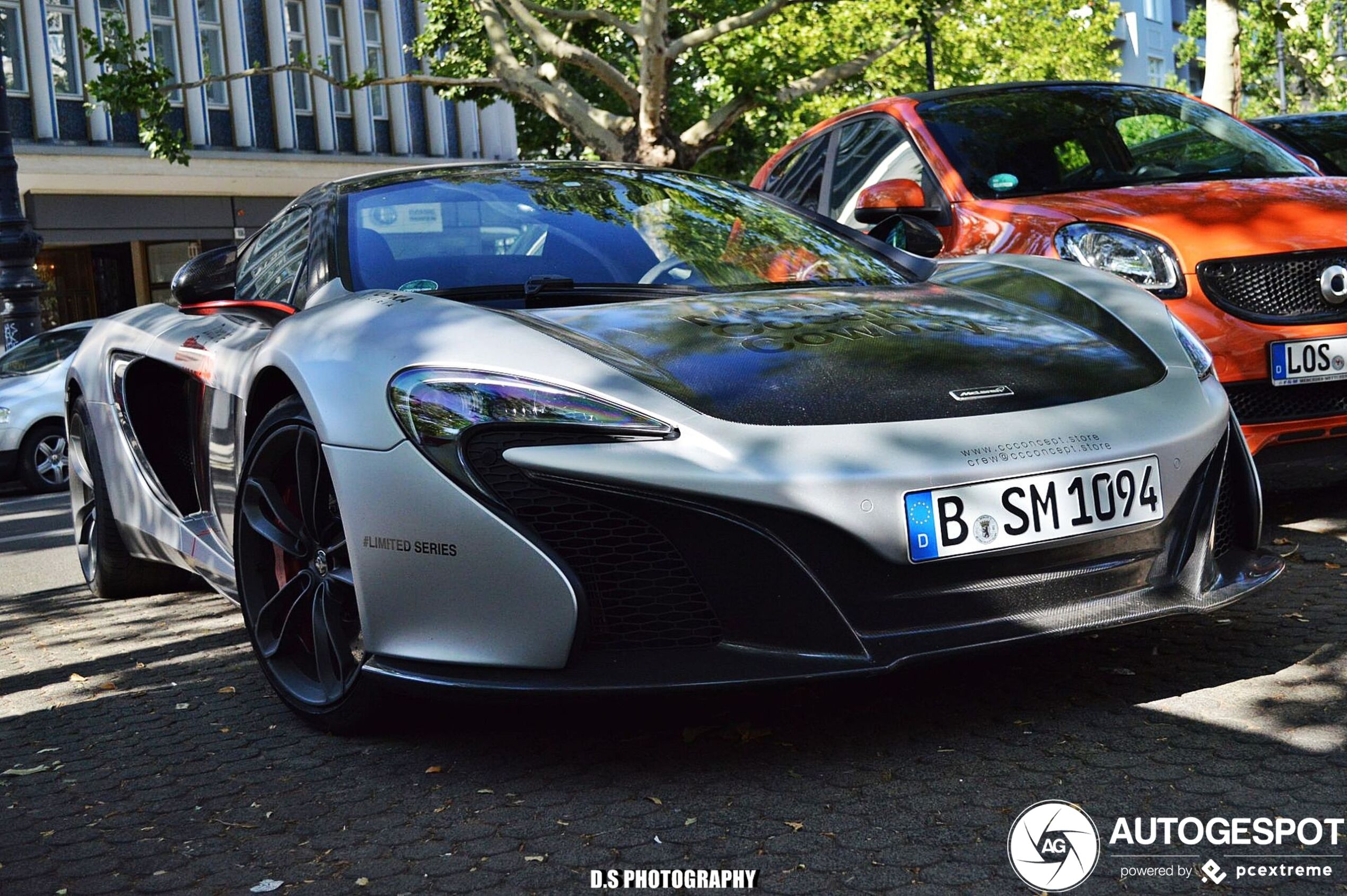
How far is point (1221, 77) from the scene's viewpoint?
14172mm

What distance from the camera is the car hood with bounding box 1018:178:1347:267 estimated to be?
17.0 feet

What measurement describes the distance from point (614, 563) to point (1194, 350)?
5.09 ft

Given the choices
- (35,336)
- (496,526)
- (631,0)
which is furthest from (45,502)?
(631,0)

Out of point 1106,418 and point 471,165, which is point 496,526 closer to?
point 1106,418

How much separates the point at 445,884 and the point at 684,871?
0.40 metres

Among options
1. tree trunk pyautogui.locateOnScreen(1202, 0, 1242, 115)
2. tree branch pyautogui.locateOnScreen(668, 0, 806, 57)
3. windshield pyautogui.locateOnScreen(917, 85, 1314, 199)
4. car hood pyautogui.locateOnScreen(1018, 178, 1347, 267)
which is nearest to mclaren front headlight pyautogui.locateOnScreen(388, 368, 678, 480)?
car hood pyautogui.locateOnScreen(1018, 178, 1347, 267)

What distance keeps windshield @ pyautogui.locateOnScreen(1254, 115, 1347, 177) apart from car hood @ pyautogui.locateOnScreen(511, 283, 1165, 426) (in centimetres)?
501

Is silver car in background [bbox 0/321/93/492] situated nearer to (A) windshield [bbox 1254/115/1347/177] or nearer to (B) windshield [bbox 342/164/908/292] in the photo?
(A) windshield [bbox 1254/115/1347/177]

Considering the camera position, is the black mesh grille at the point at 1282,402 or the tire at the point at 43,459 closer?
the black mesh grille at the point at 1282,402

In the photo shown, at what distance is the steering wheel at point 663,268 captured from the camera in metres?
4.05

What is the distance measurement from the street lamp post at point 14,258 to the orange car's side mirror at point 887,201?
29.6 feet

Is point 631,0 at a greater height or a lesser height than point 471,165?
greater

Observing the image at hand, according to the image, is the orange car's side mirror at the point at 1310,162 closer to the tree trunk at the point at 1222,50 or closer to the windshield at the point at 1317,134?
the windshield at the point at 1317,134
